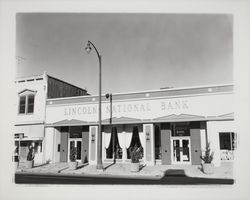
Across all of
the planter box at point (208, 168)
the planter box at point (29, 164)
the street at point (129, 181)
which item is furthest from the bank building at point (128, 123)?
the street at point (129, 181)

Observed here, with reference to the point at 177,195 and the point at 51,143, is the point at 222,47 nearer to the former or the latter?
the point at 177,195

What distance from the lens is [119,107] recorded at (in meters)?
13.6

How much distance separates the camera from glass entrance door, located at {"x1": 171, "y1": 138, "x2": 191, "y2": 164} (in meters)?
12.6

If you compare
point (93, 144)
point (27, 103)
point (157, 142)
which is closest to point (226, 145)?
point (157, 142)

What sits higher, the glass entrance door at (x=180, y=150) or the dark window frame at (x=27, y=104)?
the dark window frame at (x=27, y=104)

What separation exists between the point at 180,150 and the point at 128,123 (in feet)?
9.73

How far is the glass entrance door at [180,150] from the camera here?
12.6 m

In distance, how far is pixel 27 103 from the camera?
14555 mm

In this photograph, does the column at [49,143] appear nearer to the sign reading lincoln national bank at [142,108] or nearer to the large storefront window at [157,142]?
the sign reading lincoln national bank at [142,108]

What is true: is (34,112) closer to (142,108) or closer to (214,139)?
(142,108)

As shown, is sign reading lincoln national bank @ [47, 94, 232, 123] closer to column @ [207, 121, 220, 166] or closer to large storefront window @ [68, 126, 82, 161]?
column @ [207, 121, 220, 166]

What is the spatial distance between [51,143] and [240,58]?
11022 mm

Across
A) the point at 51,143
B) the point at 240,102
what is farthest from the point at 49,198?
the point at 51,143

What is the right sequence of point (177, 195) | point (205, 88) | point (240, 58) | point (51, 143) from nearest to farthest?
point (177, 195) < point (240, 58) < point (205, 88) < point (51, 143)
